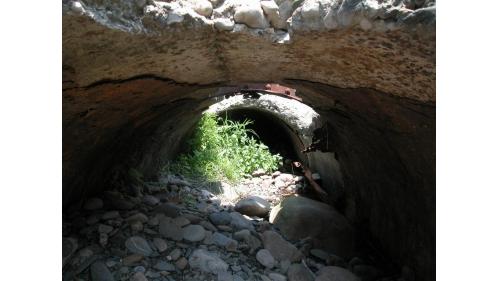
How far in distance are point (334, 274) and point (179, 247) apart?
1.07m

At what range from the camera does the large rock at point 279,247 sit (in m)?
3.11

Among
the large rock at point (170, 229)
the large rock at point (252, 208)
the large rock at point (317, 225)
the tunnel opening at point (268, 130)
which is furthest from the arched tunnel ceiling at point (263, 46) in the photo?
the tunnel opening at point (268, 130)

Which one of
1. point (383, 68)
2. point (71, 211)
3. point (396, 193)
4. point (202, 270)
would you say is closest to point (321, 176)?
point (396, 193)

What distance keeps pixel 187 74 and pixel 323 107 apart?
1064 millimetres

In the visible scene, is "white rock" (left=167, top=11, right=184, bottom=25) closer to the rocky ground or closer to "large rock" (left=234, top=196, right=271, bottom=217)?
the rocky ground

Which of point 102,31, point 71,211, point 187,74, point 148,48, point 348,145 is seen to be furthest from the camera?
point 348,145

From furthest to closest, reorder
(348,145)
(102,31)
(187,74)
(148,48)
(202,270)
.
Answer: (348,145) < (202,270) < (187,74) < (148,48) < (102,31)

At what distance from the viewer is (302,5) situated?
151cm

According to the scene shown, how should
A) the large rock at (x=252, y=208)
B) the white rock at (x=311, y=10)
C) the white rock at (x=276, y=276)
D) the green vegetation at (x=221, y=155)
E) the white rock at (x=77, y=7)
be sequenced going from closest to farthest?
the white rock at (x=77, y=7), the white rock at (x=311, y=10), the white rock at (x=276, y=276), the large rock at (x=252, y=208), the green vegetation at (x=221, y=155)

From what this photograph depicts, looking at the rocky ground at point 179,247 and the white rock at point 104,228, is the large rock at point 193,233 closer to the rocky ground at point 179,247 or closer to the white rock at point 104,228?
the rocky ground at point 179,247

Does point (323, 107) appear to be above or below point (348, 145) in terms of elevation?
above

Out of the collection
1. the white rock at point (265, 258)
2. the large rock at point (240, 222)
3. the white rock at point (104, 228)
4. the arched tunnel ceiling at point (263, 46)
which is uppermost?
the arched tunnel ceiling at point (263, 46)

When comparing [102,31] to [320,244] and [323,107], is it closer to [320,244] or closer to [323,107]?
[323,107]

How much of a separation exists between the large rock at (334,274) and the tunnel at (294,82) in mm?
325
